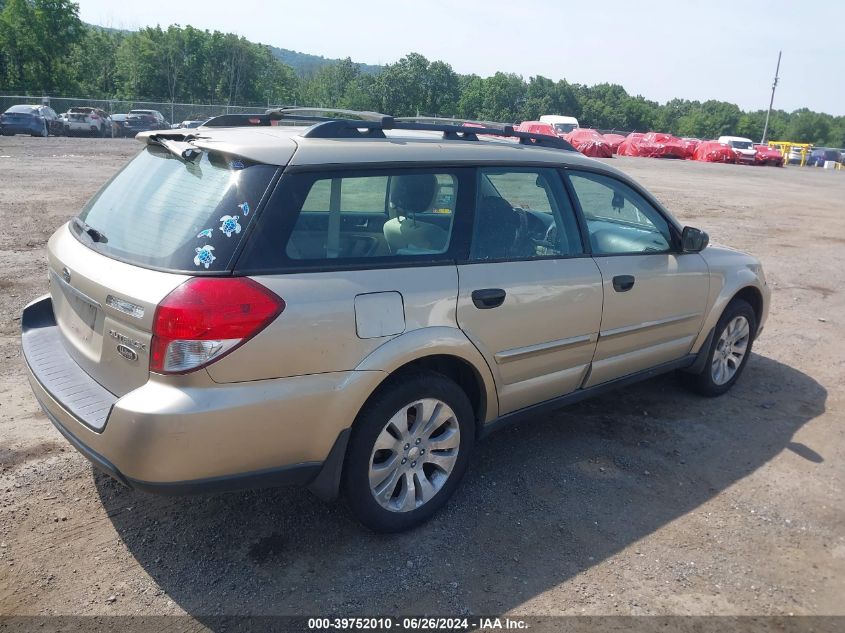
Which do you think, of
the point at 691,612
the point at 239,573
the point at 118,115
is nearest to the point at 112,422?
the point at 239,573

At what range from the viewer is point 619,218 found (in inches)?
181

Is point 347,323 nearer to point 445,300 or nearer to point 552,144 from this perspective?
point 445,300

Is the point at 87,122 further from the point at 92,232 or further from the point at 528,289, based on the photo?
the point at 528,289

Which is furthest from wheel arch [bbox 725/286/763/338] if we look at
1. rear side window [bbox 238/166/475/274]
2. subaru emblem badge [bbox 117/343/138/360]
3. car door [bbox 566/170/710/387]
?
subaru emblem badge [bbox 117/343/138/360]

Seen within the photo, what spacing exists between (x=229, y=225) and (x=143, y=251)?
1.37 ft

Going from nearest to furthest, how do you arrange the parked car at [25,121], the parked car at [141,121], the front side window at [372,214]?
the front side window at [372,214] → the parked car at [25,121] → the parked car at [141,121]

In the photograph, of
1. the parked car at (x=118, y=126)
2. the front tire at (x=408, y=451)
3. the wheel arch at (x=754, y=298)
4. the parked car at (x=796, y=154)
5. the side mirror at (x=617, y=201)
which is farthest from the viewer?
the parked car at (x=796, y=154)

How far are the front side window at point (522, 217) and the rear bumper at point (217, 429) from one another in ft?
3.44

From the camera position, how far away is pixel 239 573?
299 centimetres

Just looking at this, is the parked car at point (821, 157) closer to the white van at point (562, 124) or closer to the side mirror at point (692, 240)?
the white van at point (562, 124)

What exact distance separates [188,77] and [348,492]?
78521 millimetres

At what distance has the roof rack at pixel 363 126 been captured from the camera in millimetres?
3295

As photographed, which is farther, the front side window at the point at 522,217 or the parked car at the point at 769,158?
the parked car at the point at 769,158

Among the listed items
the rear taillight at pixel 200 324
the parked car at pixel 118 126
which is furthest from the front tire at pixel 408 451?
the parked car at pixel 118 126
